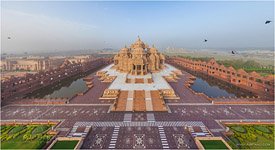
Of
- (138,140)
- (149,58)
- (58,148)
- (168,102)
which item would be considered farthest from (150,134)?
(149,58)

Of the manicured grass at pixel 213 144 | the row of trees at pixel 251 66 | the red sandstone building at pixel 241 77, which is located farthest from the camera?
the row of trees at pixel 251 66

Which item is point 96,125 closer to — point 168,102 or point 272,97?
point 168,102

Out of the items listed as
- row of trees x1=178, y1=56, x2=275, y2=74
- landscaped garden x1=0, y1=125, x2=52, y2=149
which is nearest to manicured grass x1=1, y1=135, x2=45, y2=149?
landscaped garden x1=0, y1=125, x2=52, y2=149

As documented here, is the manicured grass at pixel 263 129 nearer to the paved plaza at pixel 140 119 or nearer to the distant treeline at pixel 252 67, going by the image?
the paved plaza at pixel 140 119

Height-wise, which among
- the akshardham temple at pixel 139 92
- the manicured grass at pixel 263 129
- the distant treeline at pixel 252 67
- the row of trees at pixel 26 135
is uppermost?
the distant treeline at pixel 252 67

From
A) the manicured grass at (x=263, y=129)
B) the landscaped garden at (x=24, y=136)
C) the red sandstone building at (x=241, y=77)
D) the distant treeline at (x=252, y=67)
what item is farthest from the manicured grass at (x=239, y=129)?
the distant treeline at (x=252, y=67)
